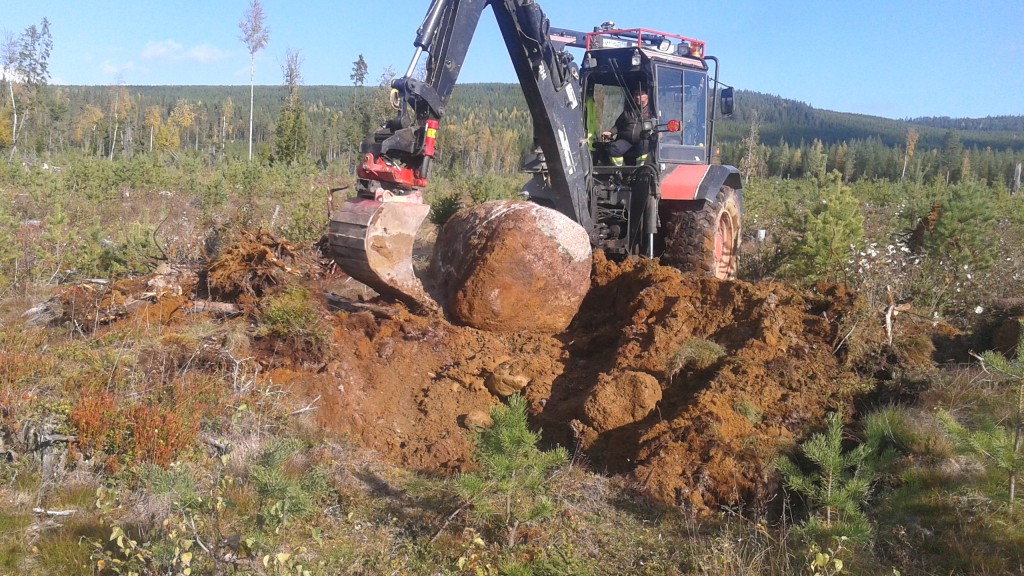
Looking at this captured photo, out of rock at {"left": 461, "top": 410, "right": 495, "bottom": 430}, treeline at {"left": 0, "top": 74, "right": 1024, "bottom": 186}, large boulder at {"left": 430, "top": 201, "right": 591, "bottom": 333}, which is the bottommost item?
rock at {"left": 461, "top": 410, "right": 495, "bottom": 430}

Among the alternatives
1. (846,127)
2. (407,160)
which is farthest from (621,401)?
(846,127)

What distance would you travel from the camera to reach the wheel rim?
8219mm

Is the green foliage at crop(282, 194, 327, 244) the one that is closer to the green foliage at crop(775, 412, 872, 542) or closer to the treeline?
the treeline

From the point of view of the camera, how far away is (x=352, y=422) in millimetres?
4941

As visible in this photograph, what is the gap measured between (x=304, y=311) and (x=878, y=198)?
23565mm

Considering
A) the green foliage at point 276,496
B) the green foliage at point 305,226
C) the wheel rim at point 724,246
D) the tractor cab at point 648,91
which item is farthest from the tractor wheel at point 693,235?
the green foliage at point 276,496

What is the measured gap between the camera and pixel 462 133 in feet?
268

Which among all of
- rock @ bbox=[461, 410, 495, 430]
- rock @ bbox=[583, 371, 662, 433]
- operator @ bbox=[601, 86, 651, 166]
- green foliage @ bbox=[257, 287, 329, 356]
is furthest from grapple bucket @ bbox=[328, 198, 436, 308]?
operator @ bbox=[601, 86, 651, 166]

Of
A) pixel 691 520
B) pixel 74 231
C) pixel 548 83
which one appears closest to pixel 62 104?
pixel 74 231

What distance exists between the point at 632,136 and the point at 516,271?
8.93 feet

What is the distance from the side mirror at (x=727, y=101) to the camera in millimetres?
8344

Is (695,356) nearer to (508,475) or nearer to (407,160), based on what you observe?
(508,475)

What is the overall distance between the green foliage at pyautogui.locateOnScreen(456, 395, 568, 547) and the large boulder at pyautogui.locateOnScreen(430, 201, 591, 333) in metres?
2.56

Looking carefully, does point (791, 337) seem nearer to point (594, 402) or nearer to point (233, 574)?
point (594, 402)
